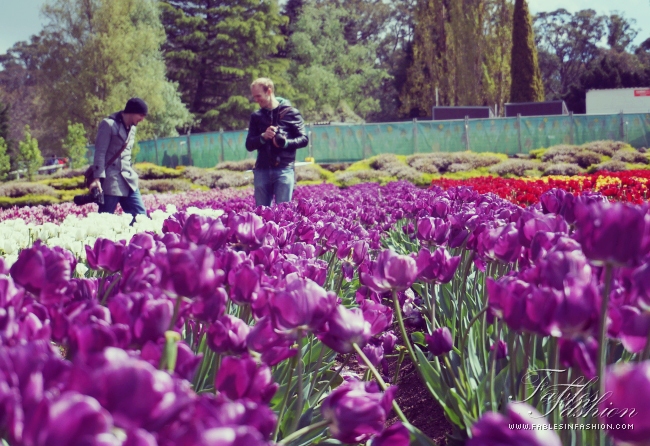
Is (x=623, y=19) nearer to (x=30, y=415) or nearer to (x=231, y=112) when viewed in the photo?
(x=231, y=112)

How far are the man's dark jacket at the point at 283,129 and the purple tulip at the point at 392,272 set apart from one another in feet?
15.7

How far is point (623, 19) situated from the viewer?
2467 inches

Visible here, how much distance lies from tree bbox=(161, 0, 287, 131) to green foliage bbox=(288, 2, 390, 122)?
98.1 inches

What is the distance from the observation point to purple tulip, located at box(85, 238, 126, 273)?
173cm

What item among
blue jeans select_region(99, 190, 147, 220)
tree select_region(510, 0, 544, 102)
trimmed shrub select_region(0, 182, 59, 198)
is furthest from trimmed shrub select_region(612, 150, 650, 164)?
tree select_region(510, 0, 544, 102)

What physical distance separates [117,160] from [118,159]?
0.01m

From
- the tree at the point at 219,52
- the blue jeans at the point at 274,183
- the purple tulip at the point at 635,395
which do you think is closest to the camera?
the purple tulip at the point at 635,395

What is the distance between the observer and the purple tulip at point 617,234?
1.07 metres

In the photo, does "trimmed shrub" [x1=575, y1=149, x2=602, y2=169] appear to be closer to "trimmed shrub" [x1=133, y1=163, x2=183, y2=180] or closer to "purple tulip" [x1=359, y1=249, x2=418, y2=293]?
"trimmed shrub" [x1=133, y1=163, x2=183, y2=180]

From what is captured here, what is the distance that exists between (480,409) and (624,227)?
83cm

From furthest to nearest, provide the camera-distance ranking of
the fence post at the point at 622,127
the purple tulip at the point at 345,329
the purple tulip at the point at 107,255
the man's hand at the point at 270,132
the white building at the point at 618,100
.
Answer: the white building at the point at 618,100
the fence post at the point at 622,127
the man's hand at the point at 270,132
the purple tulip at the point at 107,255
the purple tulip at the point at 345,329

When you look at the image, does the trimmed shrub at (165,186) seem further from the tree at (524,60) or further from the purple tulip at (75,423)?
the tree at (524,60)

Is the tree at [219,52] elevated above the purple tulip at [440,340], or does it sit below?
above

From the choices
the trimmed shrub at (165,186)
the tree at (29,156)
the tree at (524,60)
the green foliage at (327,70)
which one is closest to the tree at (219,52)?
the green foliage at (327,70)
